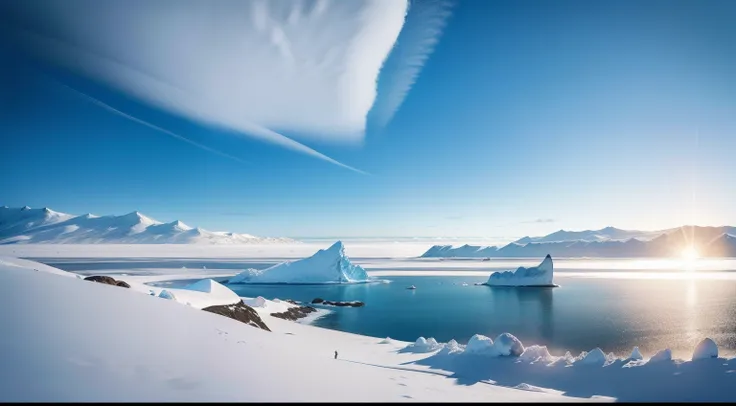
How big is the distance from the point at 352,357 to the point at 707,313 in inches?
1395

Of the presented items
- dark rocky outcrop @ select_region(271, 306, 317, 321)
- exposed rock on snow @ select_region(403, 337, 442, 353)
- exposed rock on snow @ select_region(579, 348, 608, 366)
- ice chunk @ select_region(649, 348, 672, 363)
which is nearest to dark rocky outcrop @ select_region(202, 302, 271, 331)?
dark rocky outcrop @ select_region(271, 306, 317, 321)

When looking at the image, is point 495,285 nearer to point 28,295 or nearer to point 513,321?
point 513,321

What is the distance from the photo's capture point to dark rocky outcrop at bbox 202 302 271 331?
76.4ft

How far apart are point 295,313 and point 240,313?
11379mm

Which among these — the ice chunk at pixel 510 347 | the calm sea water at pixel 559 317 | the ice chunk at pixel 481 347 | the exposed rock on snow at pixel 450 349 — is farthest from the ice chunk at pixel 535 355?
the calm sea water at pixel 559 317

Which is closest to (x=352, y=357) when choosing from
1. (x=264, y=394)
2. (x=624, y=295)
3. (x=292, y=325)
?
(x=292, y=325)

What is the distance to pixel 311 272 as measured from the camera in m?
72.6

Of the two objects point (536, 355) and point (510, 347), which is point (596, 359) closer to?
point (536, 355)

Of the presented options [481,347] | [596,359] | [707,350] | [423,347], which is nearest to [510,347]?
[481,347]

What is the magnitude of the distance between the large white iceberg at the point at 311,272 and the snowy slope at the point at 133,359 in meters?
62.2

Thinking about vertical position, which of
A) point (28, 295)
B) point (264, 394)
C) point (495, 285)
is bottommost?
point (495, 285)

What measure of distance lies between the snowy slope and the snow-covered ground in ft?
0.06

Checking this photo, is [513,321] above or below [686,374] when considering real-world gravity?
below

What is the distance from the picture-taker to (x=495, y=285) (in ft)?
222
